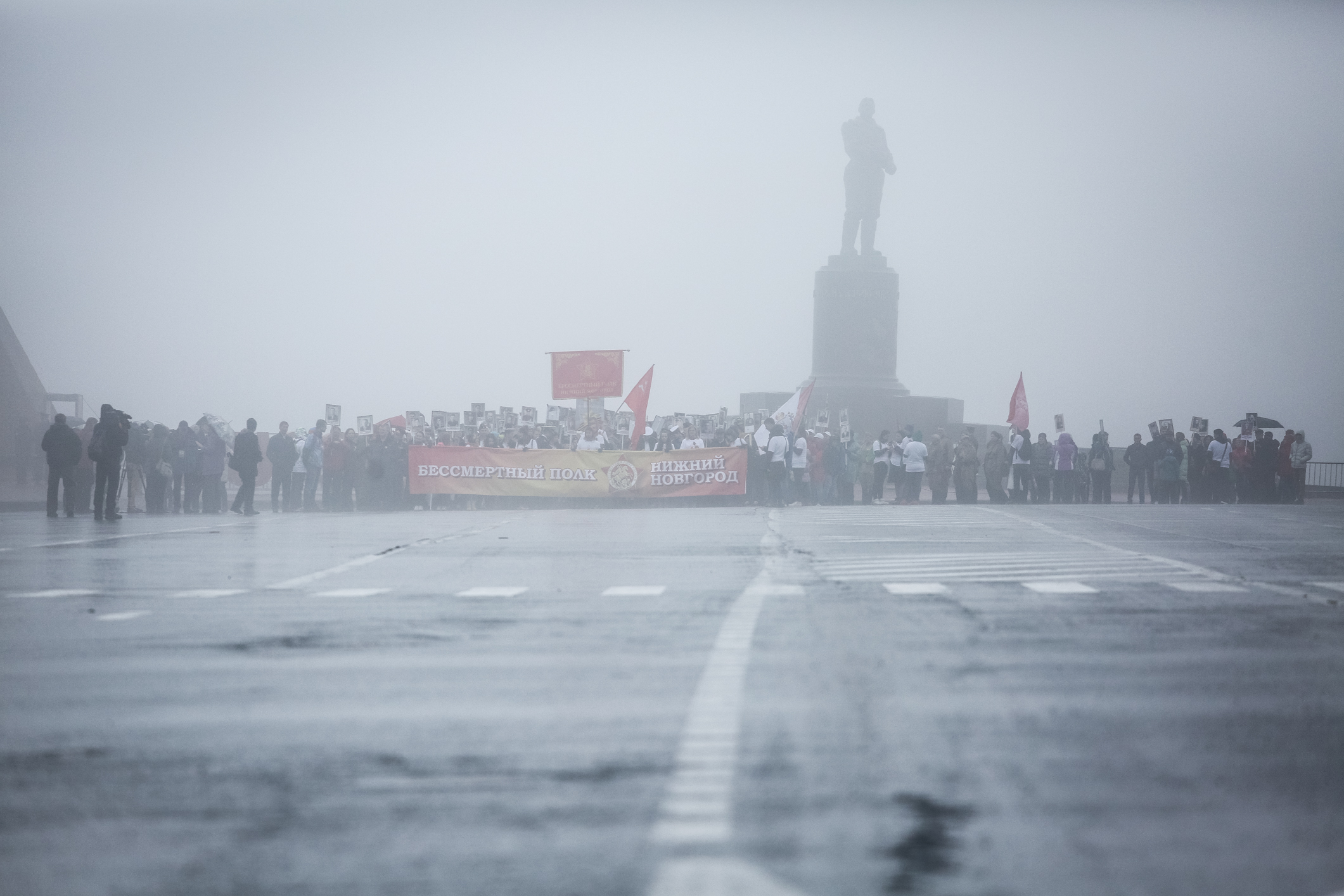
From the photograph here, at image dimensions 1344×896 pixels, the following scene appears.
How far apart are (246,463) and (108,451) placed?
184 inches

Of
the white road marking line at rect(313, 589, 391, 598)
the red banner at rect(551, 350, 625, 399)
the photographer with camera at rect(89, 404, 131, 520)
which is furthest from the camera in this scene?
the red banner at rect(551, 350, 625, 399)

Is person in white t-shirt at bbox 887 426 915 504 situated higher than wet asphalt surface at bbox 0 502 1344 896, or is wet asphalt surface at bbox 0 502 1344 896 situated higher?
person in white t-shirt at bbox 887 426 915 504

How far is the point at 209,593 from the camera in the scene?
1151cm

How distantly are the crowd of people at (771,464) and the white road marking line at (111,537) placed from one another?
583 centimetres

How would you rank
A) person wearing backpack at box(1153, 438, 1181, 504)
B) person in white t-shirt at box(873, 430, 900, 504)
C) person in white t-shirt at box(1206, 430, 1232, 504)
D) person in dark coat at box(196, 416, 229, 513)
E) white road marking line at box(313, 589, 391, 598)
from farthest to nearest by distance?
person in white t-shirt at box(873, 430, 900, 504) < person in white t-shirt at box(1206, 430, 1232, 504) < person wearing backpack at box(1153, 438, 1181, 504) < person in dark coat at box(196, 416, 229, 513) < white road marking line at box(313, 589, 391, 598)

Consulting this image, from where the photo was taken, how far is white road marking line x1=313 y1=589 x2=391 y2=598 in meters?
11.2

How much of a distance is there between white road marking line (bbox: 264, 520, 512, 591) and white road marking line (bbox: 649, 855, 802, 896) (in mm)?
8658

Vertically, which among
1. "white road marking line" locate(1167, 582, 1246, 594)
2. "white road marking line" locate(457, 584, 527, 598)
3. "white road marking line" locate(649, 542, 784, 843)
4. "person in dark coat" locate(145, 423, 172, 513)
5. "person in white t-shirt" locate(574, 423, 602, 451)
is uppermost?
"person in white t-shirt" locate(574, 423, 602, 451)

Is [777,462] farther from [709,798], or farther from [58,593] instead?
[709,798]

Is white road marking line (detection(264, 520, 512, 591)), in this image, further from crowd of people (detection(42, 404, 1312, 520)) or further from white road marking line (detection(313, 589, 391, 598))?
crowd of people (detection(42, 404, 1312, 520))

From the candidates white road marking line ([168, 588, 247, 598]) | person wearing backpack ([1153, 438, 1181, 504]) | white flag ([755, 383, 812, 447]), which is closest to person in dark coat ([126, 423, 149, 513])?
white flag ([755, 383, 812, 447])

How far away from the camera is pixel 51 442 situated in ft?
80.8

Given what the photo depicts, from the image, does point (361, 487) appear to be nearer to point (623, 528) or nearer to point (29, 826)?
point (623, 528)

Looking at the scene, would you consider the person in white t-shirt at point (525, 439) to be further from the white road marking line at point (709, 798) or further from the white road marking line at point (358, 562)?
the white road marking line at point (709, 798)
